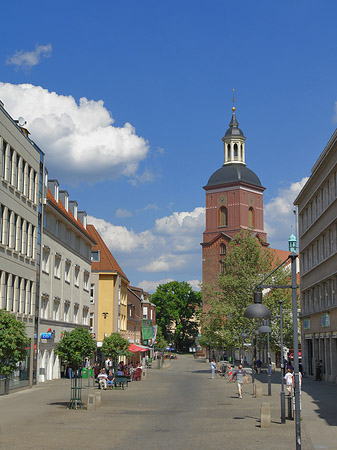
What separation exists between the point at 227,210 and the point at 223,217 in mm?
1667

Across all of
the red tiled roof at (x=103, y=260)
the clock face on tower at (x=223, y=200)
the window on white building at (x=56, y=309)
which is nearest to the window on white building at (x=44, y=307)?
the window on white building at (x=56, y=309)

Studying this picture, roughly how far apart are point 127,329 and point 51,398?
53856mm

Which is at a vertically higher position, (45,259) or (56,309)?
(45,259)

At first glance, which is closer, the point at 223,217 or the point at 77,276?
the point at 77,276

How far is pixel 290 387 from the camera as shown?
1160 inches

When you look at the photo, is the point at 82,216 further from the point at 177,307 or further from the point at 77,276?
the point at 177,307

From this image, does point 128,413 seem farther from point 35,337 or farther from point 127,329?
point 127,329

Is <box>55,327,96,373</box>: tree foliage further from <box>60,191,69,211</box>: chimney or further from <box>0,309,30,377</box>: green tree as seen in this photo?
<box>60,191,69,211</box>: chimney

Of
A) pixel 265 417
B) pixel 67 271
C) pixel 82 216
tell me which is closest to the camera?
pixel 265 417

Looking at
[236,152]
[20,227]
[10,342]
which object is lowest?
[10,342]

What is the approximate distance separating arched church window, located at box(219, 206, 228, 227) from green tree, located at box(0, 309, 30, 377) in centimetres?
9732

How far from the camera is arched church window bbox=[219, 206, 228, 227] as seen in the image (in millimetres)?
121938

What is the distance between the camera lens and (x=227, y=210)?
122 meters

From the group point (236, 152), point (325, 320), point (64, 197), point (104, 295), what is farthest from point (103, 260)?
point (236, 152)
